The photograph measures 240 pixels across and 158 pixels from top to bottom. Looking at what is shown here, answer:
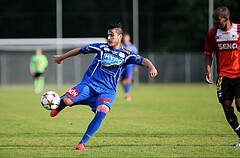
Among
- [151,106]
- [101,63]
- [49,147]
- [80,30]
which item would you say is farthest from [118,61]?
[80,30]

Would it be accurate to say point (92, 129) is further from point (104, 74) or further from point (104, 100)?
point (104, 74)

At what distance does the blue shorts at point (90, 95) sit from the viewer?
344 inches

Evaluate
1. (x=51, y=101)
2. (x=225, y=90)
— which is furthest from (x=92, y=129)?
(x=225, y=90)

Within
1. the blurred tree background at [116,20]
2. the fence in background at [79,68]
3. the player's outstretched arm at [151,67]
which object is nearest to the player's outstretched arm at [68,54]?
the player's outstretched arm at [151,67]

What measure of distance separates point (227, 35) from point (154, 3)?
34.5 meters

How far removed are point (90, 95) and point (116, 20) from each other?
105 feet

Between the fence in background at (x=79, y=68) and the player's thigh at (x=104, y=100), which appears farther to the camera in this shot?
the fence in background at (x=79, y=68)

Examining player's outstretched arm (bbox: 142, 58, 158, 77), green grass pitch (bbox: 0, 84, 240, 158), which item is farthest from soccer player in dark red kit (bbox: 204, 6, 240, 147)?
player's outstretched arm (bbox: 142, 58, 158, 77)

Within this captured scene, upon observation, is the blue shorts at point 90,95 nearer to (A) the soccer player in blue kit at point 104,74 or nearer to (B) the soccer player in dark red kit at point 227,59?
(A) the soccer player in blue kit at point 104,74

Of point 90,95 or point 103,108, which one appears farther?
point 90,95

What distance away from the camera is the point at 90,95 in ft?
28.9

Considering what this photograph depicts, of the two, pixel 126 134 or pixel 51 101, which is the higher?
pixel 51 101

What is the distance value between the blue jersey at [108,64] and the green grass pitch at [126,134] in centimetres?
101

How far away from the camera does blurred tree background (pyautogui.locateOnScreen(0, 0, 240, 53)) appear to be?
130ft
